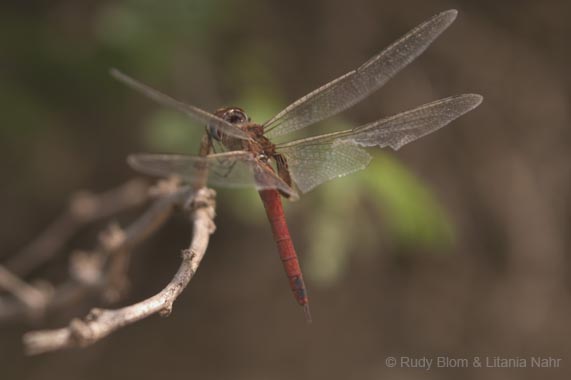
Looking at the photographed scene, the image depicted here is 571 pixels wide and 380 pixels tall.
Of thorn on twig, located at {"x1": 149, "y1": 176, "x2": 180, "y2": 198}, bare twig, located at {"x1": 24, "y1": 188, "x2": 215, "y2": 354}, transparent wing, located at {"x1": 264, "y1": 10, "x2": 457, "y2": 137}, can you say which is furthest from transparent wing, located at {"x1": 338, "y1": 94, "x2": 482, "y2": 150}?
bare twig, located at {"x1": 24, "y1": 188, "x2": 215, "y2": 354}

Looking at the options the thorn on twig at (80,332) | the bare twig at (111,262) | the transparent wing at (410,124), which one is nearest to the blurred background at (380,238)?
the bare twig at (111,262)

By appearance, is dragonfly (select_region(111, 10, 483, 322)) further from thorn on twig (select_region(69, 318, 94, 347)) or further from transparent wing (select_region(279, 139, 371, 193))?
thorn on twig (select_region(69, 318, 94, 347))

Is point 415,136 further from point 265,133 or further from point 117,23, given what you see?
point 117,23

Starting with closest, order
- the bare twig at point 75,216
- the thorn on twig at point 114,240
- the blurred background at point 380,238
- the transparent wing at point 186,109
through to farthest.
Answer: the transparent wing at point 186,109, the thorn on twig at point 114,240, the bare twig at point 75,216, the blurred background at point 380,238

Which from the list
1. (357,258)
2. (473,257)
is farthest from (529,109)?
(357,258)

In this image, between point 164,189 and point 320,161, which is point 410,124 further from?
point 164,189

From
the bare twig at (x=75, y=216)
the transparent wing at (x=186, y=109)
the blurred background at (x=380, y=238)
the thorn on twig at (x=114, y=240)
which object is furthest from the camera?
the blurred background at (x=380, y=238)

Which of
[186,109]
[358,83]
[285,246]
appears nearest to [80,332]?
[186,109]

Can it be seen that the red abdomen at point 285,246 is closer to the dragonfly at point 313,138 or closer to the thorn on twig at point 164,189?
the dragonfly at point 313,138

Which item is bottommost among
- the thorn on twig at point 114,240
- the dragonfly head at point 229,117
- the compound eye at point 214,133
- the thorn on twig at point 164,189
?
the thorn on twig at point 114,240
